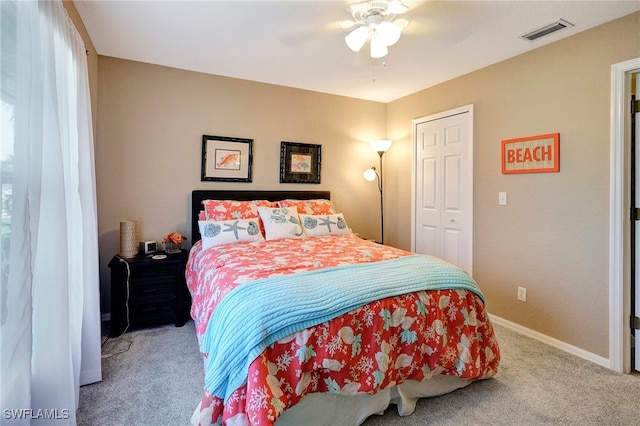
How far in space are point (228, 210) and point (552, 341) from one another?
3.00 meters

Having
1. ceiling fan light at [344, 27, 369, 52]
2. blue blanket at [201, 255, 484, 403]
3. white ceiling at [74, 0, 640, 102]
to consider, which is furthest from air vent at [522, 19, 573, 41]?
blue blanket at [201, 255, 484, 403]

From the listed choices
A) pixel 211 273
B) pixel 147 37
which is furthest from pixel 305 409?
pixel 147 37

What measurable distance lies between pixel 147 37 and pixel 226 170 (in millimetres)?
1360

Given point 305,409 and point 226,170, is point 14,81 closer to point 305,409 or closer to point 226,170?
point 305,409

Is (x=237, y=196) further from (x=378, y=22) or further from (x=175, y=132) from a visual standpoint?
(x=378, y=22)

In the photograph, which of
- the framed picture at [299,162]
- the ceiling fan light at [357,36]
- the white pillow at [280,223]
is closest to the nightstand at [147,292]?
the white pillow at [280,223]

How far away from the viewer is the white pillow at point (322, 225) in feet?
10.8

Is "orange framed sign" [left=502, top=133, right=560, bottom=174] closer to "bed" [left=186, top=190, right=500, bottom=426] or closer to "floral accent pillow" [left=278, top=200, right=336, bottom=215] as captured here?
"bed" [left=186, top=190, right=500, bottom=426]

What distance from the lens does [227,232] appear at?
287 centimetres

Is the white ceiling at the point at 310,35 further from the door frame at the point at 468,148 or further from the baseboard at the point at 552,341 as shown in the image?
the baseboard at the point at 552,341

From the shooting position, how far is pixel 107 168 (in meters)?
3.03

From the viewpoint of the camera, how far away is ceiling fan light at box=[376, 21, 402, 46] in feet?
6.81

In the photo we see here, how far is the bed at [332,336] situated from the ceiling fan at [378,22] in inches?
57.7

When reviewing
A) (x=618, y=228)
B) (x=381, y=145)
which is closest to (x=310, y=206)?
(x=381, y=145)
